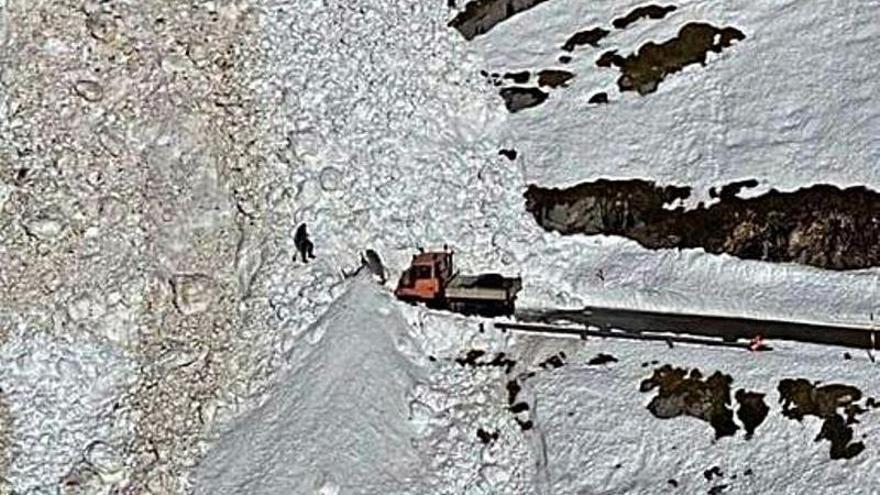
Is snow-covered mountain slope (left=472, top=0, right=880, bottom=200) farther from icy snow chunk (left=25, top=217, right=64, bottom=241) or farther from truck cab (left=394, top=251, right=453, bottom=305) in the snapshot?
icy snow chunk (left=25, top=217, right=64, bottom=241)

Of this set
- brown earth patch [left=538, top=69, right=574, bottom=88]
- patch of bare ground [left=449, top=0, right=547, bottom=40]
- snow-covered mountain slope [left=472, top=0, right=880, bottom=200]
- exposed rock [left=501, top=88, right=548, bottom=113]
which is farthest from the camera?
patch of bare ground [left=449, top=0, right=547, bottom=40]

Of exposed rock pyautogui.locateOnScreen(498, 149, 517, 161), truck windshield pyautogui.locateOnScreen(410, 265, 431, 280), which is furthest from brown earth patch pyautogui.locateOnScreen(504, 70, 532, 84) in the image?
truck windshield pyautogui.locateOnScreen(410, 265, 431, 280)

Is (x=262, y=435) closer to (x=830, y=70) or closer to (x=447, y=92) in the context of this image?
(x=447, y=92)

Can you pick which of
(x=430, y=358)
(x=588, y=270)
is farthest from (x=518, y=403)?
(x=588, y=270)

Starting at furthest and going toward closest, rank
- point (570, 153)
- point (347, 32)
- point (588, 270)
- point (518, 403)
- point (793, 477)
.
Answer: point (347, 32) → point (570, 153) → point (588, 270) → point (518, 403) → point (793, 477)

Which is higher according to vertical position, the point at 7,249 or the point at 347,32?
the point at 347,32
